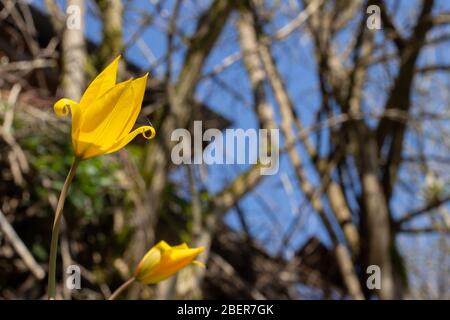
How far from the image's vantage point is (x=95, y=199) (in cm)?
182

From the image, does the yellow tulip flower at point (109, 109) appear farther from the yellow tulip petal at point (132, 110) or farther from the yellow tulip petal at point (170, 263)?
the yellow tulip petal at point (170, 263)

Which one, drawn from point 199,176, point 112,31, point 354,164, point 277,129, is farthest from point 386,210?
point 112,31

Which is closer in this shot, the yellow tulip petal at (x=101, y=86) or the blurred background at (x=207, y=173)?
the yellow tulip petal at (x=101, y=86)

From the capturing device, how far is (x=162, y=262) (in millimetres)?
667

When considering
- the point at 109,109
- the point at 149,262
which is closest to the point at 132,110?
the point at 109,109

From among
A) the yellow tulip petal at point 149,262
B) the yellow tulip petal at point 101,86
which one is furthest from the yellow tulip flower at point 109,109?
the yellow tulip petal at point 149,262

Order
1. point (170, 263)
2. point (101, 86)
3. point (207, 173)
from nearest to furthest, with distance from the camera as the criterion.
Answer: point (101, 86), point (170, 263), point (207, 173)

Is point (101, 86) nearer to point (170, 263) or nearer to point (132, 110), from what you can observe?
point (132, 110)

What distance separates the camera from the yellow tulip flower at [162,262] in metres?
0.67

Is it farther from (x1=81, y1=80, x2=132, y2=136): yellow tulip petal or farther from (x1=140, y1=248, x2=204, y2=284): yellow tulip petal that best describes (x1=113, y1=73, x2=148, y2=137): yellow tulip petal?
(x1=140, y1=248, x2=204, y2=284): yellow tulip petal

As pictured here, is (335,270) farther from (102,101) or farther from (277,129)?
(102,101)

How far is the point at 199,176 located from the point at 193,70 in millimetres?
340

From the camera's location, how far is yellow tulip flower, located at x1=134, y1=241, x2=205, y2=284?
67cm

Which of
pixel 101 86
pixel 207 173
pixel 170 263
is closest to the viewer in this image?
pixel 101 86
